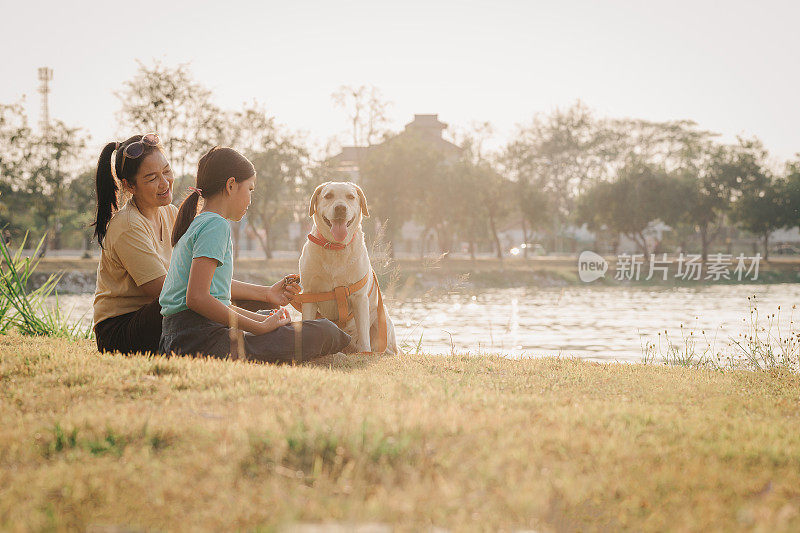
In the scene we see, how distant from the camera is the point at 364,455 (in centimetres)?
243

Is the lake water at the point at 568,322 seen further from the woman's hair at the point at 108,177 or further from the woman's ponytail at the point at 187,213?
the woman's hair at the point at 108,177

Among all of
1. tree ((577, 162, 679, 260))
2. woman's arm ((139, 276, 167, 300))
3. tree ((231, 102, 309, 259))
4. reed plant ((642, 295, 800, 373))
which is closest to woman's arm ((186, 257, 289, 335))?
woman's arm ((139, 276, 167, 300))

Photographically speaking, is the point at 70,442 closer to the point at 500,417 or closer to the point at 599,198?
the point at 500,417

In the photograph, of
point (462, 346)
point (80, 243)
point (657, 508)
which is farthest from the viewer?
point (80, 243)

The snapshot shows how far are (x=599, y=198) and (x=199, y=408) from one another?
141ft

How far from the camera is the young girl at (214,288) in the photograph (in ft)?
14.3

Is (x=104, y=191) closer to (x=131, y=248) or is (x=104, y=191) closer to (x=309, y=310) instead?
(x=131, y=248)

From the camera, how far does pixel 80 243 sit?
6462cm

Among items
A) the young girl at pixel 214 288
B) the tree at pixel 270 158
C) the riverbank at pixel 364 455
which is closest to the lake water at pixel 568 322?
the young girl at pixel 214 288

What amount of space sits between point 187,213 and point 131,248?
1.70ft

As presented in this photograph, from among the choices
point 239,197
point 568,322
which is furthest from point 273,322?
point 568,322

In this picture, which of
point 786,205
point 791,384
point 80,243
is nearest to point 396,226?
→ point 786,205

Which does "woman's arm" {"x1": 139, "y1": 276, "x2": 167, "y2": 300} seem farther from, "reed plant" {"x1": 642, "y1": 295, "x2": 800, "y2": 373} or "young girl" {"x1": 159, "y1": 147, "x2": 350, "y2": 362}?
"reed plant" {"x1": 642, "y1": 295, "x2": 800, "y2": 373}

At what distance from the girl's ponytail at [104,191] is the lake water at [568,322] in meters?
3.40
